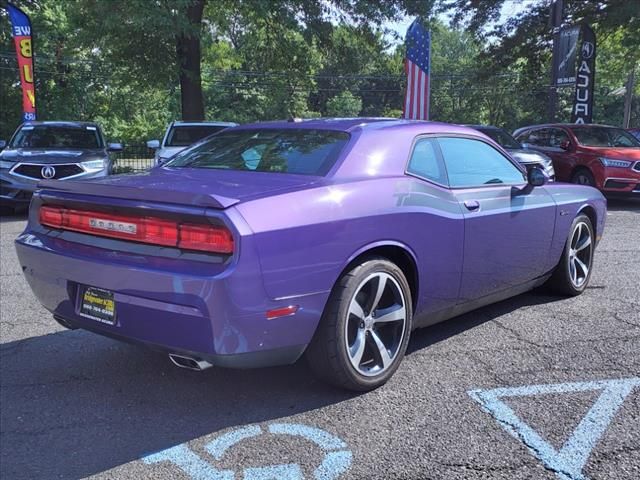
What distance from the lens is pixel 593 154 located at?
39.6 feet

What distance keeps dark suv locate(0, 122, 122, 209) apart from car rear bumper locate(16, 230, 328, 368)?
7.29 meters

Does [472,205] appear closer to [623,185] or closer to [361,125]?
[361,125]

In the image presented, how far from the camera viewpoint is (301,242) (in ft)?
10.1

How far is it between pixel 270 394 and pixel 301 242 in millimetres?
1021

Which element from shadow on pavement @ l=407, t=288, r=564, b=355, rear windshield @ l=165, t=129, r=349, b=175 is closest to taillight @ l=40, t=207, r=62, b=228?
rear windshield @ l=165, t=129, r=349, b=175

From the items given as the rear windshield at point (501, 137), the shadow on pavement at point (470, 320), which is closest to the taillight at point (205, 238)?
the shadow on pavement at point (470, 320)

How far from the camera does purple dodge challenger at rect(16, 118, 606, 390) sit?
9.66 feet

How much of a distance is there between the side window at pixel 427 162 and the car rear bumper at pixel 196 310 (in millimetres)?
1235

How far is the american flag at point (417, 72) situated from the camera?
16578 millimetres

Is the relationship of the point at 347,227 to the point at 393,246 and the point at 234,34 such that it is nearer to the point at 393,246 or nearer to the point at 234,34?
the point at 393,246

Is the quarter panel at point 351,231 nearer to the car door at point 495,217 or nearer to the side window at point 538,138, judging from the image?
the car door at point 495,217

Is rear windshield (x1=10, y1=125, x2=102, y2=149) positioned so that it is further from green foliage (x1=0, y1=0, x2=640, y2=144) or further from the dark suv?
green foliage (x1=0, y1=0, x2=640, y2=144)

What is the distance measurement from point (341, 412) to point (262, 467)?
0.66 m

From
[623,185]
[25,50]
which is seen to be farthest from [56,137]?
[623,185]
